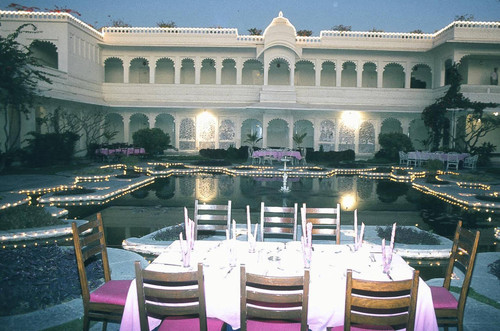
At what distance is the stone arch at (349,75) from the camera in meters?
27.2

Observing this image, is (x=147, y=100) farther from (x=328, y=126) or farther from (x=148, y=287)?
(x=148, y=287)

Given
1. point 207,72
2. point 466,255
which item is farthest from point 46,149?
point 466,255

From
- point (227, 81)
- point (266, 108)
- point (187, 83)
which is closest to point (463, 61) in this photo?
point (266, 108)

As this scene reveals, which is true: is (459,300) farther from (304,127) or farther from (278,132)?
(304,127)

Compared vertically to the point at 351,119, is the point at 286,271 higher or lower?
lower

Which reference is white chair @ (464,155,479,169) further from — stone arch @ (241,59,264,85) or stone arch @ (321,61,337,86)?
stone arch @ (241,59,264,85)

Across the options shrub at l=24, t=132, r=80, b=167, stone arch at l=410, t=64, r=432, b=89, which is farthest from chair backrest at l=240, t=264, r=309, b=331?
stone arch at l=410, t=64, r=432, b=89

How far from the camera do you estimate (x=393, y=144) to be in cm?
2344

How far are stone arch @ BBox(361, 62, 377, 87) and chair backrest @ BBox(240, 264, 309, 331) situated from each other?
86.6 feet

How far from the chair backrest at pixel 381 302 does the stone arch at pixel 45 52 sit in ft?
82.2

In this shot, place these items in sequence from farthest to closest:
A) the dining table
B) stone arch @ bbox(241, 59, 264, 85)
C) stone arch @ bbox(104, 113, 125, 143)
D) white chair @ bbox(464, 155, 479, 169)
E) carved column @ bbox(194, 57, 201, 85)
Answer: stone arch @ bbox(241, 59, 264, 85) < stone arch @ bbox(104, 113, 125, 143) < carved column @ bbox(194, 57, 201, 85) < white chair @ bbox(464, 155, 479, 169) < the dining table

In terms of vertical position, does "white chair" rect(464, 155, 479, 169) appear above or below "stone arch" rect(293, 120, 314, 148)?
below

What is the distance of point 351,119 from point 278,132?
4854 millimetres

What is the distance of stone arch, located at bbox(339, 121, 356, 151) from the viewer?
25.6 meters
